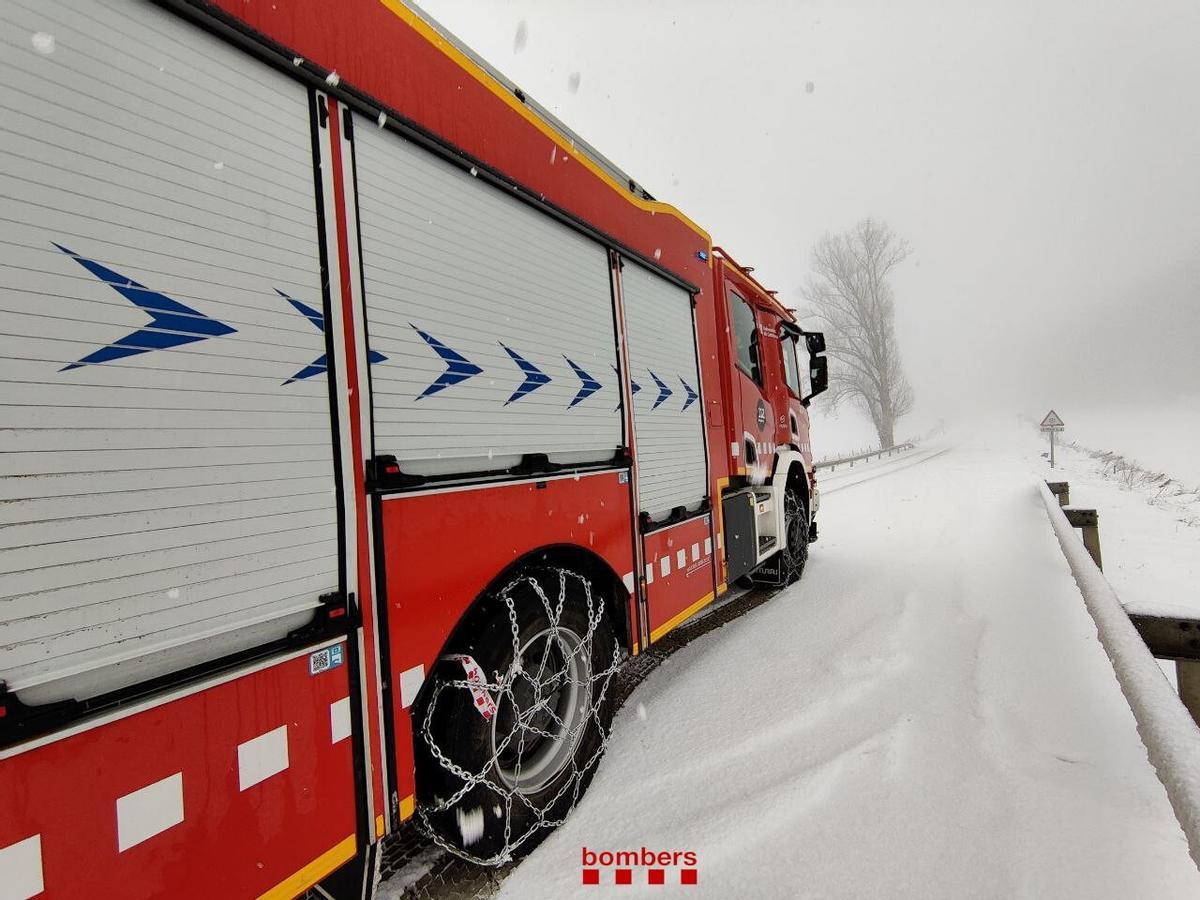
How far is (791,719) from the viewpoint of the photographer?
2725 mm

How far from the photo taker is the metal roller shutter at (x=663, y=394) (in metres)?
3.04

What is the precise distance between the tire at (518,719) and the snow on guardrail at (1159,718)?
1724mm

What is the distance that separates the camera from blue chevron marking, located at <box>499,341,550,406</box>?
2.16 m

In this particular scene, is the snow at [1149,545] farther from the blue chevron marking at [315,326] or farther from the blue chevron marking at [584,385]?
the blue chevron marking at [315,326]

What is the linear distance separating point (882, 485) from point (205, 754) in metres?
15.1

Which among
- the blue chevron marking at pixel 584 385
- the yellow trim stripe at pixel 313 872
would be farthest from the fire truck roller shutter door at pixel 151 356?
the blue chevron marking at pixel 584 385

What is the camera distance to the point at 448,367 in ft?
6.13

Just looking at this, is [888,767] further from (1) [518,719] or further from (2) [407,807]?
(2) [407,807]

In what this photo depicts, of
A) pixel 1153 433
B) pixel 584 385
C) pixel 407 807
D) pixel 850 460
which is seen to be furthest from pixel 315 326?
pixel 1153 433

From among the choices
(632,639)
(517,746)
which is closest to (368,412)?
(517,746)

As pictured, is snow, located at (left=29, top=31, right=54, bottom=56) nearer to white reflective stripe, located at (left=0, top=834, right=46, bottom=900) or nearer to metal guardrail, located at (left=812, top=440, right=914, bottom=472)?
white reflective stripe, located at (left=0, top=834, right=46, bottom=900)

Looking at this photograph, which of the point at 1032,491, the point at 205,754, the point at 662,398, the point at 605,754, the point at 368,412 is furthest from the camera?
the point at 1032,491

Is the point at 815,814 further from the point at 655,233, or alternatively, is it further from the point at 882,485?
the point at 882,485

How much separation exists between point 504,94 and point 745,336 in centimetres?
304
